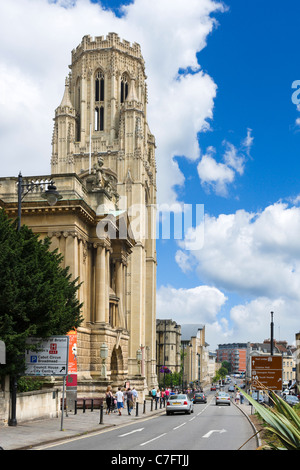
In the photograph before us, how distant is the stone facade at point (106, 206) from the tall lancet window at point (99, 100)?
0.46 ft

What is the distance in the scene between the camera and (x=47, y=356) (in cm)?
2400

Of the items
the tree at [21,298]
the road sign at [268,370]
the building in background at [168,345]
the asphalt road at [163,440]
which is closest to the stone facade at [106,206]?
the road sign at [268,370]

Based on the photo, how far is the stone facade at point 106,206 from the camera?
39.8m

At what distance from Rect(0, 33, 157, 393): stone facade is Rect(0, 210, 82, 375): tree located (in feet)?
42.8

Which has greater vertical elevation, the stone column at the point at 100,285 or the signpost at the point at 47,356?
the stone column at the point at 100,285

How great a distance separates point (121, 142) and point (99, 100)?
31.9ft

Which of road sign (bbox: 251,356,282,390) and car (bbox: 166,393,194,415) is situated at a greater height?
road sign (bbox: 251,356,282,390)

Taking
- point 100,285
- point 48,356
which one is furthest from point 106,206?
point 48,356

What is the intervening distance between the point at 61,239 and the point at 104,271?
451 cm

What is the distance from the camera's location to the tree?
75.7 feet

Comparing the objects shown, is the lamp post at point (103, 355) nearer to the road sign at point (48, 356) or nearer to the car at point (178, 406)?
the car at point (178, 406)

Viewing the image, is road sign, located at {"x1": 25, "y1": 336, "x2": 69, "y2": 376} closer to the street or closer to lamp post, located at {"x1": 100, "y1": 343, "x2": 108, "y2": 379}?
the street

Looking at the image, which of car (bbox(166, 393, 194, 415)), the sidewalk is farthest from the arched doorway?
the sidewalk

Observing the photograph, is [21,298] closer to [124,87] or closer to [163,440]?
[163,440]
